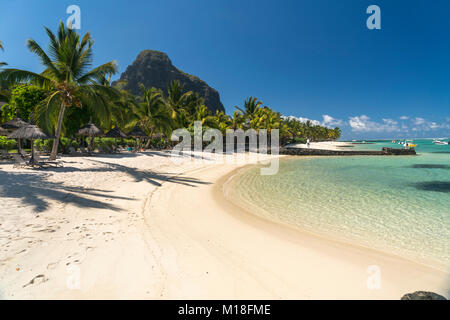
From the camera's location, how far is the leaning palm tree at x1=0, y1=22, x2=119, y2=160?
35.9ft

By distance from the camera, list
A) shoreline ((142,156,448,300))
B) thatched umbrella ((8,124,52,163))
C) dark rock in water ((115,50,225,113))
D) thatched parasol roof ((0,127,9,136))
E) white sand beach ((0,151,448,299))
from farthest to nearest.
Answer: dark rock in water ((115,50,225,113))
thatched parasol roof ((0,127,9,136))
thatched umbrella ((8,124,52,163))
shoreline ((142,156,448,300))
white sand beach ((0,151,448,299))

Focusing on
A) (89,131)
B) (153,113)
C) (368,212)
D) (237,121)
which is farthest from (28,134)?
(237,121)

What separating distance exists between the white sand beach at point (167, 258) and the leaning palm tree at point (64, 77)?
23.1 ft

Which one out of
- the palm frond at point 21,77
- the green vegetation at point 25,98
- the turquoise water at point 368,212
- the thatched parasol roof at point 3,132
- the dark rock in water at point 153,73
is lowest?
the turquoise water at point 368,212

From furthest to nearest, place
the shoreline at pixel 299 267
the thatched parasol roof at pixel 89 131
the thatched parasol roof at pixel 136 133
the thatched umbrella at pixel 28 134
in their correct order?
the thatched parasol roof at pixel 136 133
the thatched parasol roof at pixel 89 131
the thatched umbrella at pixel 28 134
the shoreline at pixel 299 267

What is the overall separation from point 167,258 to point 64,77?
44.5 ft

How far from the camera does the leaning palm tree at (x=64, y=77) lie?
35.9 ft

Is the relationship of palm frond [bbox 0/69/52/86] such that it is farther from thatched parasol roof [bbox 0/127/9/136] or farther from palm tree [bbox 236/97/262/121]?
palm tree [bbox 236/97/262/121]

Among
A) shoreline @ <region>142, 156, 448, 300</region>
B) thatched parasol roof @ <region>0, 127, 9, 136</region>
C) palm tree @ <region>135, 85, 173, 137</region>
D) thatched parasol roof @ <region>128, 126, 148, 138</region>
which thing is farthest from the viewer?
palm tree @ <region>135, 85, 173, 137</region>

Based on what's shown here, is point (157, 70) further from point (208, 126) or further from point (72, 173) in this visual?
point (72, 173)

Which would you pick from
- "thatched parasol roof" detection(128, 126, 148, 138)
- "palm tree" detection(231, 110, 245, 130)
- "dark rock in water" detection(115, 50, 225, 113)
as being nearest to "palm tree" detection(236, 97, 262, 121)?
"palm tree" detection(231, 110, 245, 130)

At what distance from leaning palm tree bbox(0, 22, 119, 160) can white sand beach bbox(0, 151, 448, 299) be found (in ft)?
23.1

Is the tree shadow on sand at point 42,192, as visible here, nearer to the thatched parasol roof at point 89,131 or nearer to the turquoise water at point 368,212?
the turquoise water at point 368,212

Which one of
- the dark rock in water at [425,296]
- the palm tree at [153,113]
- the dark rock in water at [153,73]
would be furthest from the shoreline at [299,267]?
the dark rock in water at [153,73]
